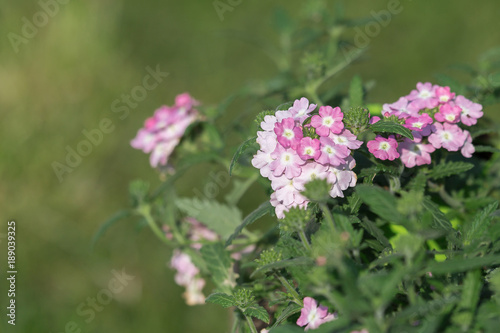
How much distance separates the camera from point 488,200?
1.72 metres

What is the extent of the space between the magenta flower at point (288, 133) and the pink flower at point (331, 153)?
0.18ft

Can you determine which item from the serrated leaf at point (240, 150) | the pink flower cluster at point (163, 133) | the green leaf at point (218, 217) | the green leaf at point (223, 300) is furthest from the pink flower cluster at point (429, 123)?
the pink flower cluster at point (163, 133)

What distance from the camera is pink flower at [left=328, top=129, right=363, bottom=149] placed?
1.36 m

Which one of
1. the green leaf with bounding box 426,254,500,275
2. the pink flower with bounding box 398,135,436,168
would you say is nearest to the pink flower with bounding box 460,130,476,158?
the pink flower with bounding box 398,135,436,168

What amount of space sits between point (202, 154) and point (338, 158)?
81 centimetres

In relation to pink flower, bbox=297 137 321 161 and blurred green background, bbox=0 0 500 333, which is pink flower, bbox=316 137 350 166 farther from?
blurred green background, bbox=0 0 500 333

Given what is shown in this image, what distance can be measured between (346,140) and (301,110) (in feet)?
0.46

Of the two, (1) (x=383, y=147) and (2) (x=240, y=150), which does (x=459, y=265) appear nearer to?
(1) (x=383, y=147)

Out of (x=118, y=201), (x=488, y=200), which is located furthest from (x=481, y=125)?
(x=118, y=201)

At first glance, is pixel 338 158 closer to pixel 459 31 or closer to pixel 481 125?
pixel 481 125

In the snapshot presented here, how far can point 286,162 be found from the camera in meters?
1.36

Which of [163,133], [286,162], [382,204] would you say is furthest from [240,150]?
[163,133]

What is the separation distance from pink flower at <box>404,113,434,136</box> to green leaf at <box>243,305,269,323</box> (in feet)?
1.90

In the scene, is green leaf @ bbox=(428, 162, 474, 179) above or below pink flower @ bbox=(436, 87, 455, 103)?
below
